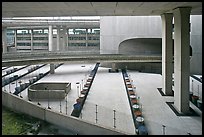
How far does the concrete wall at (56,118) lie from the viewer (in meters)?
11.8

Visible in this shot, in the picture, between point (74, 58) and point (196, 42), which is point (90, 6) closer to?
point (74, 58)

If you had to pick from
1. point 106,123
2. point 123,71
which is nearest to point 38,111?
point 106,123

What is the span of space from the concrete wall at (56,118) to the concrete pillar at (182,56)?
5824 mm

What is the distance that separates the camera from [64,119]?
13078 mm

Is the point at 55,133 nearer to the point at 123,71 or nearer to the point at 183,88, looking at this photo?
the point at 183,88

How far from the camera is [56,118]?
1350cm

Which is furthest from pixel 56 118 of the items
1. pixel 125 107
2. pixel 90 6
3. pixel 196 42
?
pixel 196 42

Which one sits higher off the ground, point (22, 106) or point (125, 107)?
point (22, 106)

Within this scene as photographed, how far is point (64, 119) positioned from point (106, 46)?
22.5m

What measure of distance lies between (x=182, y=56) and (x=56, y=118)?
8.19 metres

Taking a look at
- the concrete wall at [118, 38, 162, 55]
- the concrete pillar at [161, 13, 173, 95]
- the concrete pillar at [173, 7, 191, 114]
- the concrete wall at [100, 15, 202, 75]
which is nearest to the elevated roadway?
the concrete wall at [100, 15, 202, 75]

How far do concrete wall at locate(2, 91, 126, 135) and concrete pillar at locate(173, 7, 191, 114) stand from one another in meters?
5.82

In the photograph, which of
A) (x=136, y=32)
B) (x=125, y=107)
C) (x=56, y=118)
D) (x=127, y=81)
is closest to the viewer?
(x=56, y=118)

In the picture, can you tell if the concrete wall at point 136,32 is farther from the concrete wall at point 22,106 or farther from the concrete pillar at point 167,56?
the concrete wall at point 22,106
